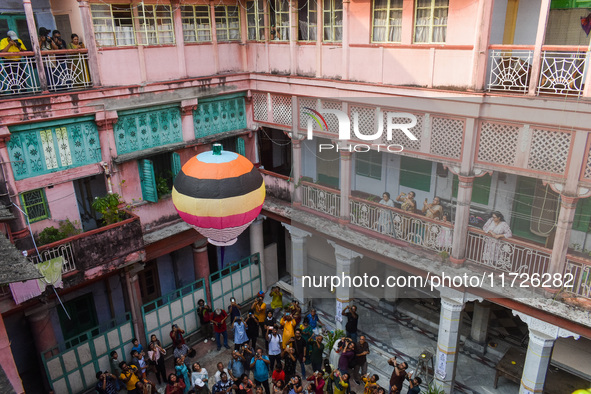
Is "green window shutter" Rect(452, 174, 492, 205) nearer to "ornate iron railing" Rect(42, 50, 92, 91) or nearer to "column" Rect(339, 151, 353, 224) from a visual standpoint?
"column" Rect(339, 151, 353, 224)

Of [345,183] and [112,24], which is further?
[345,183]

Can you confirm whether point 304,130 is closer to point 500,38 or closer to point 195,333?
point 500,38

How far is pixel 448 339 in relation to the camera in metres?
11.1

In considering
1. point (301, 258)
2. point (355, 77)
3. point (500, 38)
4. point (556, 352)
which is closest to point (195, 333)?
point (301, 258)

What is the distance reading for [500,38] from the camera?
10.7m

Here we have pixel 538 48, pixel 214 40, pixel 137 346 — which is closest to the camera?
pixel 538 48

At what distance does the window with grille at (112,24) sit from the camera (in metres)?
11.0

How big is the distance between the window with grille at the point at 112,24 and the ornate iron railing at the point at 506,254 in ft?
31.0

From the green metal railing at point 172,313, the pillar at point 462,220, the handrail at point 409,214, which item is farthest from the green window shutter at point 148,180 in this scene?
the pillar at point 462,220

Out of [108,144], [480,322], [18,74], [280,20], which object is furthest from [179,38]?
[480,322]

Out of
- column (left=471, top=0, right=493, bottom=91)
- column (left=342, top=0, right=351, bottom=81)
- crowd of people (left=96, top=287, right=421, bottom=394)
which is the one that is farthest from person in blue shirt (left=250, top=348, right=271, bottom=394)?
column (left=471, top=0, right=493, bottom=91)

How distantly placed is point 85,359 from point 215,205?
589 centimetres

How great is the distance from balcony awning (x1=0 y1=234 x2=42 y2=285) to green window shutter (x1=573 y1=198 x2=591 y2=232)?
10.7m

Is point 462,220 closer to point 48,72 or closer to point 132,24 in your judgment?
point 132,24
